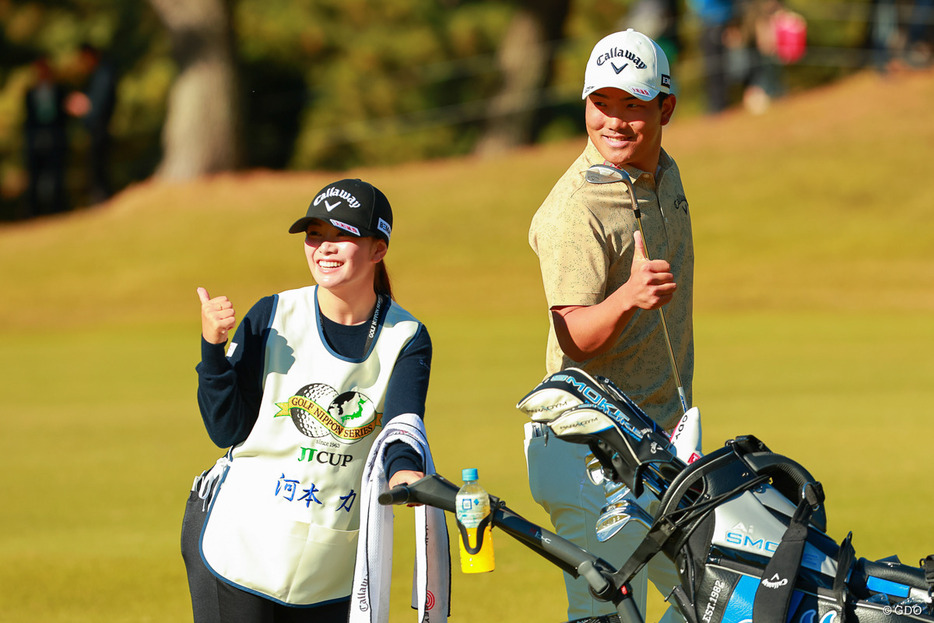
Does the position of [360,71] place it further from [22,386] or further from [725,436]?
[725,436]

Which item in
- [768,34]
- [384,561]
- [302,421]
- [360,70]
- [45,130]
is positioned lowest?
[384,561]

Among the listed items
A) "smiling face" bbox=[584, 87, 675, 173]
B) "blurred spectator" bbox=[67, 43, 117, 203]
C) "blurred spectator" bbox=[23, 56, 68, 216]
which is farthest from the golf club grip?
"blurred spectator" bbox=[23, 56, 68, 216]

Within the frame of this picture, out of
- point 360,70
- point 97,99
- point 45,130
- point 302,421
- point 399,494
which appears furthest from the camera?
point 360,70

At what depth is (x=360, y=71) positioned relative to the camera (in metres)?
39.0

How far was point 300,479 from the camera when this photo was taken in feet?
12.6

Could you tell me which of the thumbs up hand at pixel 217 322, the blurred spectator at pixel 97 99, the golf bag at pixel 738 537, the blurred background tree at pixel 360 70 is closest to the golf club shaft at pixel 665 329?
the golf bag at pixel 738 537

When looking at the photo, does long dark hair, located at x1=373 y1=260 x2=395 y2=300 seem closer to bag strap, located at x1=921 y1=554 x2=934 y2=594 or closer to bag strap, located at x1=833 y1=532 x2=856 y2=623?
bag strap, located at x1=833 y1=532 x2=856 y2=623

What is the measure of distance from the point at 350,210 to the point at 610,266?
812 mm

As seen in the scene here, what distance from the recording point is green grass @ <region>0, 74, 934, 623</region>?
8102 mm

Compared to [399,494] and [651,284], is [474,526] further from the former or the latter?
[651,284]

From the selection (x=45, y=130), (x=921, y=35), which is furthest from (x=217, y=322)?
(x=921, y=35)

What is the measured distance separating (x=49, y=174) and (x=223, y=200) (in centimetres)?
586

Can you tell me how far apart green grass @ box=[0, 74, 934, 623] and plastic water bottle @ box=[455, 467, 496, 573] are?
11.0ft

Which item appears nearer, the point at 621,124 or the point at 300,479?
the point at 300,479
